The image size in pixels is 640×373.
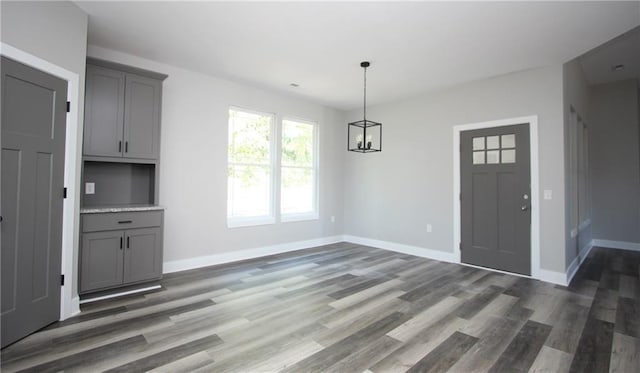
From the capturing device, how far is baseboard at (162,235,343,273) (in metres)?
4.14

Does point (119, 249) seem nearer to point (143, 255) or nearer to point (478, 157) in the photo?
point (143, 255)

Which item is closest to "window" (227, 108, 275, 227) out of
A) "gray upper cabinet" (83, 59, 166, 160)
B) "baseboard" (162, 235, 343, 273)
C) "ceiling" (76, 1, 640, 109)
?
"baseboard" (162, 235, 343, 273)

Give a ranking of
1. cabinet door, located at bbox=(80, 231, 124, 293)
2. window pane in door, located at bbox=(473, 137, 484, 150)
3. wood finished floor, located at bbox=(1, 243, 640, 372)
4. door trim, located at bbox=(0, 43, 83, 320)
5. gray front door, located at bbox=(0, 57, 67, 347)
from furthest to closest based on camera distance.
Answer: window pane in door, located at bbox=(473, 137, 484, 150)
cabinet door, located at bbox=(80, 231, 124, 293)
door trim, located at bbox=(0, 43, 83, 320)
gray front door, located at bbox=(0, 57, 67, 347)
wood finished floor, located at bbox=(1, 243, 640, 372)

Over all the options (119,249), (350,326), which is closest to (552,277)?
(350,326)

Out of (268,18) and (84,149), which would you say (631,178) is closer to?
(268,18)

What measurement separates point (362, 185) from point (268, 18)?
12.9 ft

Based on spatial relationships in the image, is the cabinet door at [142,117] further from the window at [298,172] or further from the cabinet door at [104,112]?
the window at [298,172]

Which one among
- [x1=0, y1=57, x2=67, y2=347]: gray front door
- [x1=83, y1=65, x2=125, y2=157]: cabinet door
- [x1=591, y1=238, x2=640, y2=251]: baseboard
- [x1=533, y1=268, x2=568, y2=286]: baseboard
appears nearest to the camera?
[x1=0, y1=57, x2=67, y2=347]: gray front door

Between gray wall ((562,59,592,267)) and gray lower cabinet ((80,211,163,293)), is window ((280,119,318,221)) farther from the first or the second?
gray wall ((562,59,592,267))

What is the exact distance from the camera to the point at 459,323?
8.89 ft

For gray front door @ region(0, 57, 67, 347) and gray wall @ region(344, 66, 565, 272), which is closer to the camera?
gray front door @ region(0, 57, 67, 347)

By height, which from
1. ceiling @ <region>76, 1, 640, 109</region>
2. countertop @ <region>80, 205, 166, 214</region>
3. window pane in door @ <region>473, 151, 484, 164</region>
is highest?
ceiling @ <region>76, 1, 640, 109</region>

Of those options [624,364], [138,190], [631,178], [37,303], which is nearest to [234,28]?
[138,190]

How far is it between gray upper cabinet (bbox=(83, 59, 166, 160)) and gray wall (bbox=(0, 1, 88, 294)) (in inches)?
20.6
